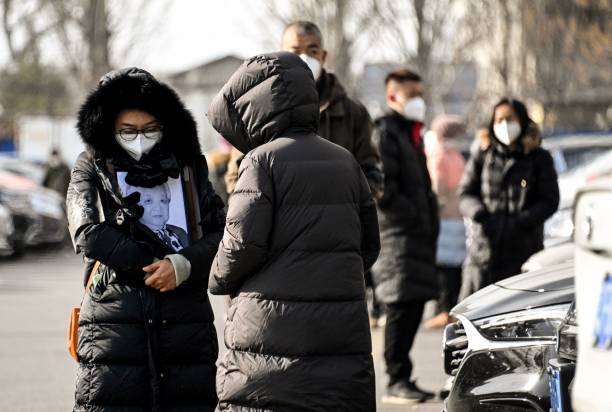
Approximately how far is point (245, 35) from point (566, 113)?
35.1 ft

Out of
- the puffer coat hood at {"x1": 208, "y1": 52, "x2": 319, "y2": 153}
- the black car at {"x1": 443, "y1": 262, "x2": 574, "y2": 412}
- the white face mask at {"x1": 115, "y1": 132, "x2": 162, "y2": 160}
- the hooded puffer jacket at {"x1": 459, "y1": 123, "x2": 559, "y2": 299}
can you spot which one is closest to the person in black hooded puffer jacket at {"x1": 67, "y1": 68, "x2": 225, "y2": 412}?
the white face mask at {"x1": 115, "y1": 132, "x2": 162, "y2": 160}

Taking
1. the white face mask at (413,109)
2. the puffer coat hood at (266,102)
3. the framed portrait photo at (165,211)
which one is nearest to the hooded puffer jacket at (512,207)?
the white face mask at (413,109)

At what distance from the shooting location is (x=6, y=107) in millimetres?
56719

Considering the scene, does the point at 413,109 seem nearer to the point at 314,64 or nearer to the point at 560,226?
the point at 314,64

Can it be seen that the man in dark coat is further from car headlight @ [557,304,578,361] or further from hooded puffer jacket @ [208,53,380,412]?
car headlight @ [557,304,578,361]

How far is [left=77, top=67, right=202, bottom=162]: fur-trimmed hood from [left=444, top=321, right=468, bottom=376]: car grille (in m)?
1.32

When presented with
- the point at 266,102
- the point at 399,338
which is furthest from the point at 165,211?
the point at 399,338

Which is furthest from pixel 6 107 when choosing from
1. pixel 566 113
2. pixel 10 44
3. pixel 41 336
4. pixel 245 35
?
pixel 41 336

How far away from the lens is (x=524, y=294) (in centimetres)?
Answer: 523

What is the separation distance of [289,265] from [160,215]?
2.91 feet

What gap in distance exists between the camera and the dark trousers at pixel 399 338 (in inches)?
296

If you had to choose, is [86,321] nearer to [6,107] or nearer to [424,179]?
[424,179]

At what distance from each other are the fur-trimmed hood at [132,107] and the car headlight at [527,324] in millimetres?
1364

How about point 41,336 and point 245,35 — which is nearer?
point 41,336
